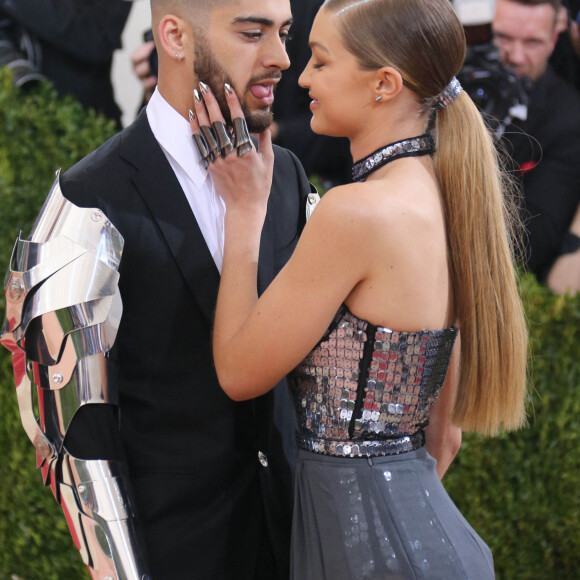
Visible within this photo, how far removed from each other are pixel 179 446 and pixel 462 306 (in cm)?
66

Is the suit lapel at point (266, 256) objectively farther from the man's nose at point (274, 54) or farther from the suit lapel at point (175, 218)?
the man's nose at point (274, 54)

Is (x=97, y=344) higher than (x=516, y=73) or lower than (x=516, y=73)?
higher

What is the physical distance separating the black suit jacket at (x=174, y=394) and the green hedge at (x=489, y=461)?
5.43 feet

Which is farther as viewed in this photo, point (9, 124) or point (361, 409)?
point (9, 124)

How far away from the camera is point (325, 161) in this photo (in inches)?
149

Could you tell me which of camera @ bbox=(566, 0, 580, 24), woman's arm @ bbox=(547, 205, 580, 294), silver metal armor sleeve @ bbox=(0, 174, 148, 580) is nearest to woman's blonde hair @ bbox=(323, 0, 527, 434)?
silver metal armor sleeve @ bbox=(0, 174, 148, 580)

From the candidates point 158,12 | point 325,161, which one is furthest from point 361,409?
point 325,161

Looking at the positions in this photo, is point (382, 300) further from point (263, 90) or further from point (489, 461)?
point (489, 461)

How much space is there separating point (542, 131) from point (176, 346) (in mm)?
2355

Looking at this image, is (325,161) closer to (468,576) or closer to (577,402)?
(577,402)

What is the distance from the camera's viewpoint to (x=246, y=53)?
6.29ft

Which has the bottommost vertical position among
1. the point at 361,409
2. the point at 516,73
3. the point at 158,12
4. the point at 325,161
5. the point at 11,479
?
the point at 11,479

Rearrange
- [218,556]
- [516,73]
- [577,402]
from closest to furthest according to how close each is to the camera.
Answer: [218,556], [577,402], [516,73]

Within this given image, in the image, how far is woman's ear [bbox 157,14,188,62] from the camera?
190 centimetres
